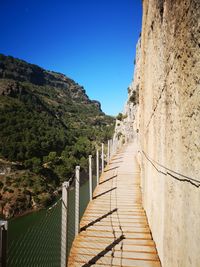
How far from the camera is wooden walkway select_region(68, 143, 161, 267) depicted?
4.64 m

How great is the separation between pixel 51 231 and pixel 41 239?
4.88ft

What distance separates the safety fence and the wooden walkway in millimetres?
340

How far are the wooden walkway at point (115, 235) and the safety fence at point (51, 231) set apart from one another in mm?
340

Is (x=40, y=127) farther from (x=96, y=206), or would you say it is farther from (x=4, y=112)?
(x=96, y=206)

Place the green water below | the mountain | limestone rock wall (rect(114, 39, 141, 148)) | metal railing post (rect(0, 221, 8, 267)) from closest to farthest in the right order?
metal railing post (rect(0, 221, 8, 267)), the green water below, limestone rock wall (rect(114, 39, 141, 148)), the mountain

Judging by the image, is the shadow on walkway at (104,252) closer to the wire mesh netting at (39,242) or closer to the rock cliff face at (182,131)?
the rock cliff face at (182,131)

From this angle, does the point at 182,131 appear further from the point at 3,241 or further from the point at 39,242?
the point at 39,242

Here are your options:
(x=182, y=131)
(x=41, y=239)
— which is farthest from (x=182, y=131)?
(x=41, y=239)

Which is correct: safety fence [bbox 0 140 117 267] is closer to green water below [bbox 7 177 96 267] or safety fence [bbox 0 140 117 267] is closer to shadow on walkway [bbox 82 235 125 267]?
green water below [bbox 7 177 96 267]

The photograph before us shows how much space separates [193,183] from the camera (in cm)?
210

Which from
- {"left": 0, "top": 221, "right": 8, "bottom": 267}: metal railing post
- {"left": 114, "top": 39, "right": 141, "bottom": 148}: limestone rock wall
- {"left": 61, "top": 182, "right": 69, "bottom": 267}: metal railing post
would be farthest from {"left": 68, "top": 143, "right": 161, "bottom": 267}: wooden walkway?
{"left": 114, "top": 39, "right": 141, "bottom": 148}: limestone rock wall

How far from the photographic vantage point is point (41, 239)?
24031 millimetres

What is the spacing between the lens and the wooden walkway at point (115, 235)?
15.2 ft

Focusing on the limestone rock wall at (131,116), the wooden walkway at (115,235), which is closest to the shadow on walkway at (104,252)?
the wooden walkway at (115,235)
